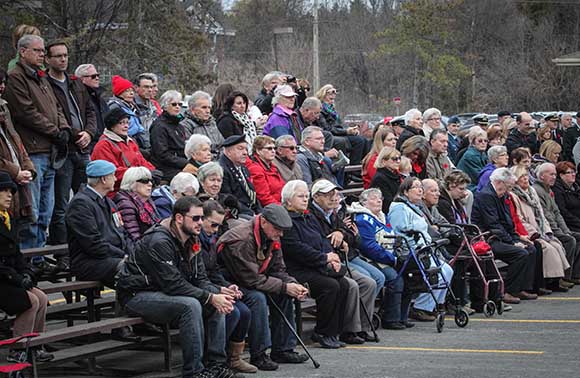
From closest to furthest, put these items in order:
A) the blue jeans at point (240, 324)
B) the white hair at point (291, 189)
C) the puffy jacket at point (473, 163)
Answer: the blue jeans at point (240, 324) → the white hair at point (291, 189) → the puffy jacket at point (473, 163)

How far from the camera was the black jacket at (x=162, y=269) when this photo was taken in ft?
30.3

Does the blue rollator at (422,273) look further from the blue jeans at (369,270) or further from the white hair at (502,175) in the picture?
the white hair at (502,175)

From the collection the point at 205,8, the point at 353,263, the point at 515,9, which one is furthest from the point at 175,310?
the point at 515,9

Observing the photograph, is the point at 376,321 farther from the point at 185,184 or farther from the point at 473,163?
the point at 473,163

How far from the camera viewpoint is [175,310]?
916 centimetres

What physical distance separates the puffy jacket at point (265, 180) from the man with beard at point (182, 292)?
3.00m

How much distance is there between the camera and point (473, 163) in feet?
55.4

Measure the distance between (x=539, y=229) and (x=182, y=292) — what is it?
7.78m

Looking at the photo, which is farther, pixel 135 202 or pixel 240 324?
pixel 135 202

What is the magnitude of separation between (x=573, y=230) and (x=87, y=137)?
8.53 meters

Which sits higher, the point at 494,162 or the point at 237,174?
the point at 237,174

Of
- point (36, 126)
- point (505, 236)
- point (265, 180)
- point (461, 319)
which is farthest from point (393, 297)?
point (36, 126)

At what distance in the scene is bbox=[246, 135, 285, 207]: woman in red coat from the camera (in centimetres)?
1248

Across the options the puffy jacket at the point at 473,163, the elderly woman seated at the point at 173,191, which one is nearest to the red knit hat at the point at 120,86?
the elderly woman seated at the point at 173,191
